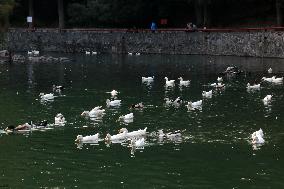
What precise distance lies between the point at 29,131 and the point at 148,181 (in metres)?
10.8

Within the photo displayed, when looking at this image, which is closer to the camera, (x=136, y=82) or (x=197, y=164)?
(x=197, y=164)

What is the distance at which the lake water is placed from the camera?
76.6ft

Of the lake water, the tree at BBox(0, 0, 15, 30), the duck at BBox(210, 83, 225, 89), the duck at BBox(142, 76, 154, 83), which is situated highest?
the tree at BBox(0, 0, 15, 30)

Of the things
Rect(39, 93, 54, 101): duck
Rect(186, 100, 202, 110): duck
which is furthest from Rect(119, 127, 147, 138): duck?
Rect(39, 93, 54, 101): duck

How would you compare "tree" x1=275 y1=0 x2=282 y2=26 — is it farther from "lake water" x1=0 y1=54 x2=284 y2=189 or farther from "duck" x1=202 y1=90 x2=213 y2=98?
"duck" x1=202 y1=90 x2=213 y2=98

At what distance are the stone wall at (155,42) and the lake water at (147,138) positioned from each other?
1418 cm

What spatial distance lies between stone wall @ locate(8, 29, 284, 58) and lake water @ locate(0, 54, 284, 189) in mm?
14184

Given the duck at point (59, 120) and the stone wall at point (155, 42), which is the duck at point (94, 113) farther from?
the stone wall at point (155, 42)

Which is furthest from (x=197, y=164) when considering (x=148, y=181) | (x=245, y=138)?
(x=245, y=138)

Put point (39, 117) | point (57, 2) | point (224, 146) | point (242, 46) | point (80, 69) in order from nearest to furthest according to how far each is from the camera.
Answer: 1. point (224, 146)
2. point (39, 117)
3. point (80, 69)
4. point (242, 46)
5. point (57, 2)

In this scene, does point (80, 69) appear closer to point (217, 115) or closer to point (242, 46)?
point (242, 46)

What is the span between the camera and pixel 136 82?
53094 mm

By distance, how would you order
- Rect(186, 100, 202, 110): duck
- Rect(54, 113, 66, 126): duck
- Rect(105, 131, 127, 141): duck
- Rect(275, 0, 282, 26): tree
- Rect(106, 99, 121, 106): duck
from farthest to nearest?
1. Rect(275, 0, 282, 26): tree
2. Rect(106, 99, 121, 106): duck
3. Rect(186, 100, 202, 110): duck
4. Rect(54, 113, 66, 126): duck
5. Rect(105, 131, 127, 141): duck

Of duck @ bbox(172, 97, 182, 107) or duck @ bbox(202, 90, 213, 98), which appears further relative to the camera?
duck @ bbox(202, 90, 213, 98)
